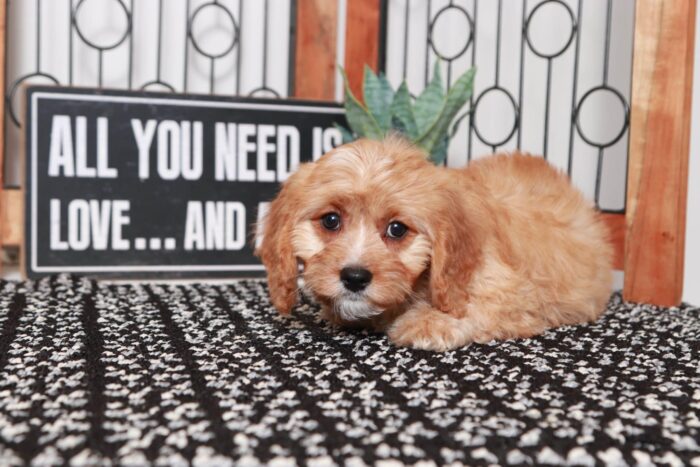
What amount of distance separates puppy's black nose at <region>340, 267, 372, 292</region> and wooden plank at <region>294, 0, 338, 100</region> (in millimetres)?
1713

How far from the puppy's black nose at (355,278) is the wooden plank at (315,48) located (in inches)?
67.4

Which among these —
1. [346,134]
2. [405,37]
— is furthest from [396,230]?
[405,37]

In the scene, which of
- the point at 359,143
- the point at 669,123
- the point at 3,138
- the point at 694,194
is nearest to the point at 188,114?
the point at 3,138

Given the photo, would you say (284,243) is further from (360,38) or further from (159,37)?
(159,37)

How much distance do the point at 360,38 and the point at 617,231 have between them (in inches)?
53.9

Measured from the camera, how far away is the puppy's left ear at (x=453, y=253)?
5.76 feet

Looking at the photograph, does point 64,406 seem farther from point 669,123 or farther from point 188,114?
point 669,123

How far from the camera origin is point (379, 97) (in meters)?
2.94

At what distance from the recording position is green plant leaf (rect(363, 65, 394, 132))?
2910 millimetres

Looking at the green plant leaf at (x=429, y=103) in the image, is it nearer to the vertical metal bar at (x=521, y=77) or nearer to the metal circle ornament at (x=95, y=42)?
the vertical metal bar at (x=521, y=77)

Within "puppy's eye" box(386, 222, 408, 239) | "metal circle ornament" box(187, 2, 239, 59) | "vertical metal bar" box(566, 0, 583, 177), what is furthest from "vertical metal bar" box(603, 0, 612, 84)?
"puppy's eye" box(386, 222, 408, 239)

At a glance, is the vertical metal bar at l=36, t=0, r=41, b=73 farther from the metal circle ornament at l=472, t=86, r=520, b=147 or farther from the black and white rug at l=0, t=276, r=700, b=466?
the metal circle ornament at l=472, t=86, r=520, b=147

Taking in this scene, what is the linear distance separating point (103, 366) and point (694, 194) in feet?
7.95

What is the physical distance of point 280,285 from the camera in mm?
1875
